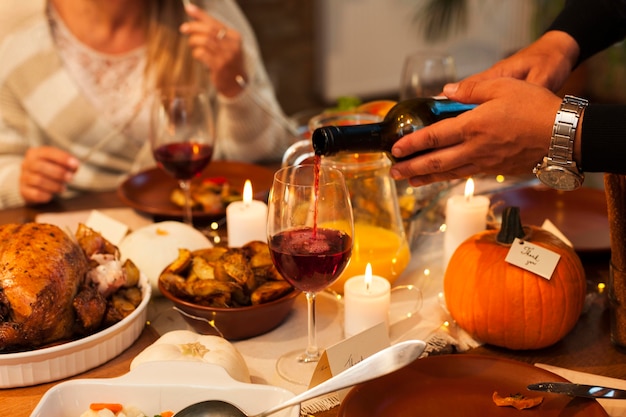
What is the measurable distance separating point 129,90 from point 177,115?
2.51 ft

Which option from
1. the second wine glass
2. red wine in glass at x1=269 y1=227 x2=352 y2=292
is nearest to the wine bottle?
red wine in glass at x1=269 y1=227 x2=352 y2=292

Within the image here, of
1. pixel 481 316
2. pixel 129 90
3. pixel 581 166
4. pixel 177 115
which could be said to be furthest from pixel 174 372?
pixel 129 90

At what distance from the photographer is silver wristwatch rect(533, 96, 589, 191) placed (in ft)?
3.30

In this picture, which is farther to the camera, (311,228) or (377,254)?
(377,254)

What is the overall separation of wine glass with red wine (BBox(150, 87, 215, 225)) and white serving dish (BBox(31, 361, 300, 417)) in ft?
2.15

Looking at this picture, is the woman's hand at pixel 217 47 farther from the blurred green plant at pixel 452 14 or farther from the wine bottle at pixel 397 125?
the blurred green plant at pixel 452 14

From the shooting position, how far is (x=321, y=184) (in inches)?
39.5

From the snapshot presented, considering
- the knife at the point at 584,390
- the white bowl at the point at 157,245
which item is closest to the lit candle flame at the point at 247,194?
the white bowl at the point at 157,245

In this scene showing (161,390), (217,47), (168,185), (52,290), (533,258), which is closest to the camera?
(161,390)

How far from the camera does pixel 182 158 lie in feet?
4.97

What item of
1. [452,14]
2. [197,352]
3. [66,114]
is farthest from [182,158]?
[452,14]

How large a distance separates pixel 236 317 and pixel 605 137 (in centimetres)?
59

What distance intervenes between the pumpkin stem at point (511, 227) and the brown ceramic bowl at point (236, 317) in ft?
1.11

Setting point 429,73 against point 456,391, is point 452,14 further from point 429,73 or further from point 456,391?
point 456,391
